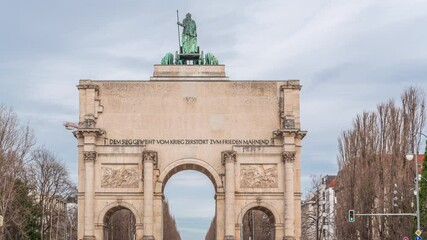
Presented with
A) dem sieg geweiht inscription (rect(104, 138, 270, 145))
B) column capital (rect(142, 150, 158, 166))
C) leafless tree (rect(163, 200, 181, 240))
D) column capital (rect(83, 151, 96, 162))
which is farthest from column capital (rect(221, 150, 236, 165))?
leafless tree (rect(163, 200, 181, 240))

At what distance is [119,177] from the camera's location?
5888 cm

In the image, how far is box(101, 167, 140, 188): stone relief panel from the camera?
58.8 meters

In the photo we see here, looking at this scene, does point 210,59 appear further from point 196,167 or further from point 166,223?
→ point 166,223

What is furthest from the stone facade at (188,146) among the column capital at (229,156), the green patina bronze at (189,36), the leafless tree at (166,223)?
the leafless tree at (166,223)

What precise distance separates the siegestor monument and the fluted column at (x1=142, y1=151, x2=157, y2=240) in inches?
2.7

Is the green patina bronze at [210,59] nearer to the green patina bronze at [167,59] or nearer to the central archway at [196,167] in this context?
the green patina bronze at [167,59]

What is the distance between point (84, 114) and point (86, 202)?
627cm

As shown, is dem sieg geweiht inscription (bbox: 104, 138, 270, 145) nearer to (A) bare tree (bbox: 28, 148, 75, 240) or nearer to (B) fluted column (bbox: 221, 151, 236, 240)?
(B) fluted column (bbox: 221, 151, 236, 240)

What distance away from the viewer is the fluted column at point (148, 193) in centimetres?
5753

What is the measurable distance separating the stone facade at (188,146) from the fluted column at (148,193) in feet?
0.23

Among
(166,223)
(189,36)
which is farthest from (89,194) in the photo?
(166,223)

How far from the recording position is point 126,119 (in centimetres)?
5981

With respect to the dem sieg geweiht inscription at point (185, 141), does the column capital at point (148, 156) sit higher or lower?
lower

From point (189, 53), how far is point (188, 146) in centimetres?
742
